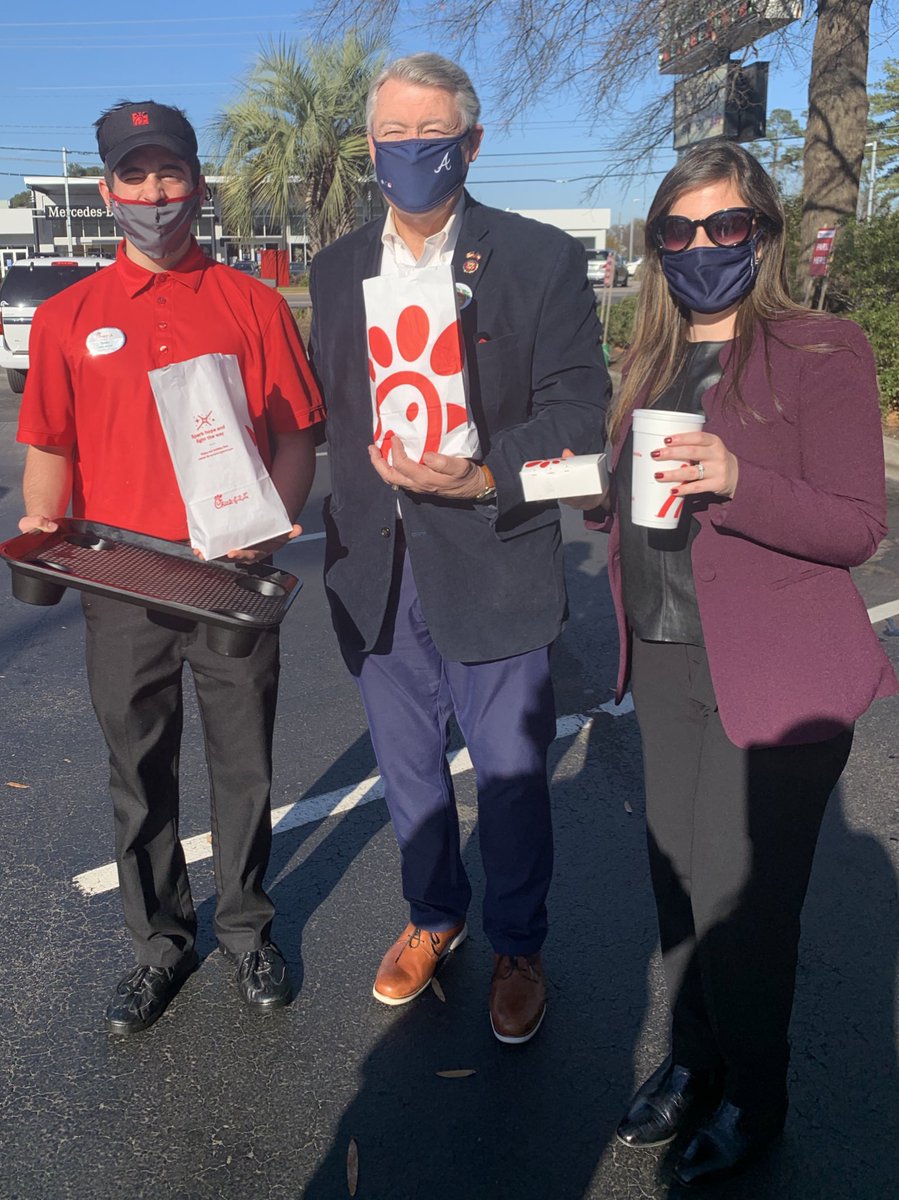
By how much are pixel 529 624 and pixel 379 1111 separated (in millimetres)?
1203

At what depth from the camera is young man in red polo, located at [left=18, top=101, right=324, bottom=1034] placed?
99.4 inches

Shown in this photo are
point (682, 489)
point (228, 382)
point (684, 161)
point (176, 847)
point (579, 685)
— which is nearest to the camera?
point (682, 489)

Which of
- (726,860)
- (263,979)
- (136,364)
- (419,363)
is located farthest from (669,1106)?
(136,364)

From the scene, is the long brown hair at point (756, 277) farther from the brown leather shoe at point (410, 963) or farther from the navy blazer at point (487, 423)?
the brown leather shoe at point (410, 963)

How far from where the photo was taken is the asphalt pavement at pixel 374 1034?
7.66 ft

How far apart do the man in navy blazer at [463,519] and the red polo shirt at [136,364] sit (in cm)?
16

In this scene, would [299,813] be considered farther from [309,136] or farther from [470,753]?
[309,136]

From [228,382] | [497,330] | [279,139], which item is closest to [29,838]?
[228,382]

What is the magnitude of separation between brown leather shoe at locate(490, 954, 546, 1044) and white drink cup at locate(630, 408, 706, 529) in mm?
1388

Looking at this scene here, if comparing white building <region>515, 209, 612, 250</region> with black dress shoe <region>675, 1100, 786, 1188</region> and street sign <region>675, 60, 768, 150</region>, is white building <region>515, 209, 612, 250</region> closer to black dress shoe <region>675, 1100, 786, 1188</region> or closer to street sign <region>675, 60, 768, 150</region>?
street sign <region>675, 60, 768, 150</region>

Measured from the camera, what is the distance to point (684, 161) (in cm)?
219

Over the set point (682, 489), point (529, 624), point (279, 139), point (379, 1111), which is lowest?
point (379, 1111)

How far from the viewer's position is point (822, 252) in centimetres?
1312

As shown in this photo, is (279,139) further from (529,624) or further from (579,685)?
(529,624)
